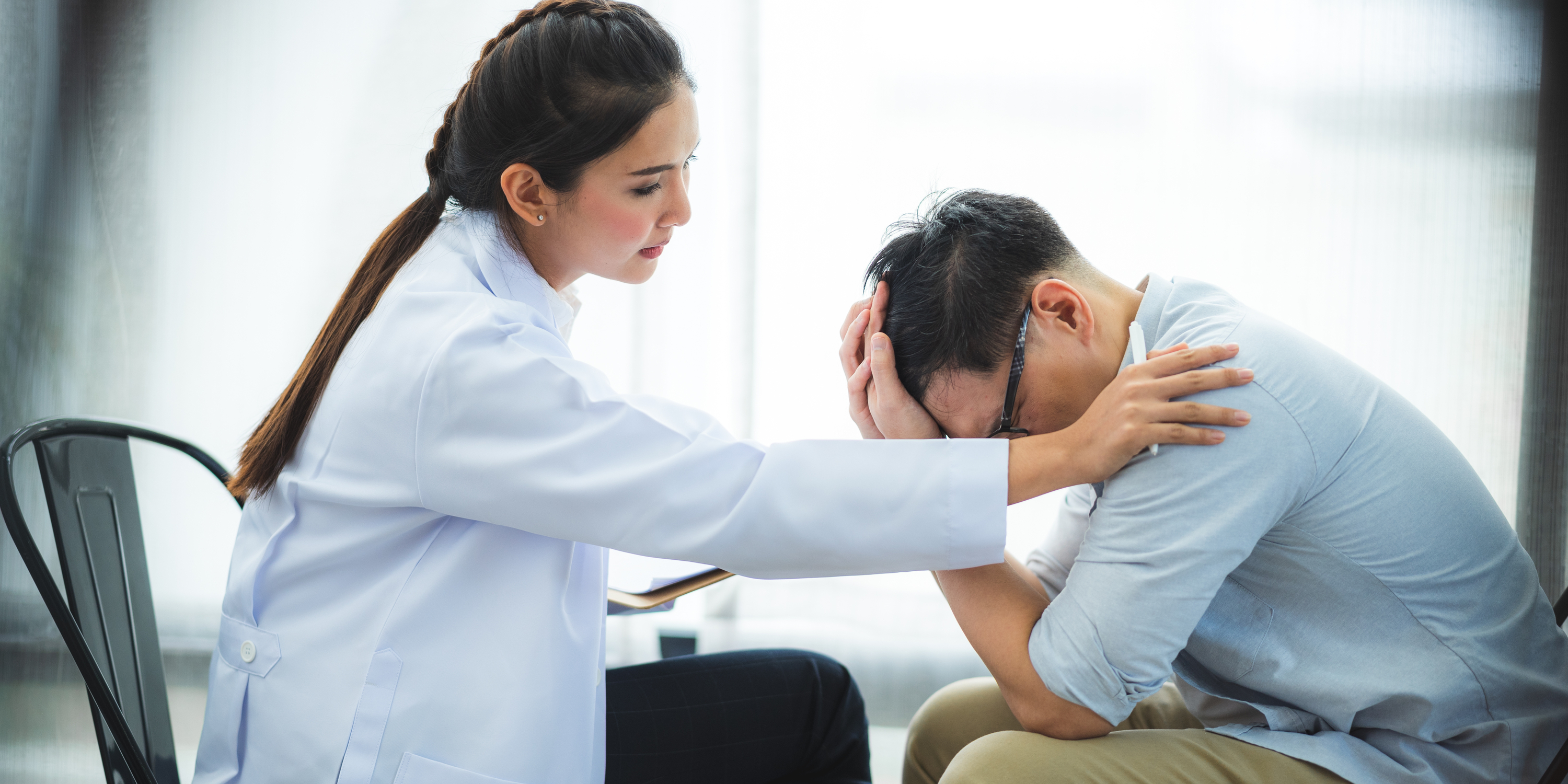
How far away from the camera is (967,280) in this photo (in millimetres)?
954

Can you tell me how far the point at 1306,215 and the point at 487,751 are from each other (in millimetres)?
2029

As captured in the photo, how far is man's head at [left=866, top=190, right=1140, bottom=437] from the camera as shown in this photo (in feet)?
3.12

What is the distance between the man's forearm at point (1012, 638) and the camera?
877 mm

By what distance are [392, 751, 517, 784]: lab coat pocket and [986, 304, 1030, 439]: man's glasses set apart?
59 cm

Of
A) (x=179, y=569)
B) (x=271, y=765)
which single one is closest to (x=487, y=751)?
(x=271, y=765)

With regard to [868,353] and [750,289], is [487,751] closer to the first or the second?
[868,353]

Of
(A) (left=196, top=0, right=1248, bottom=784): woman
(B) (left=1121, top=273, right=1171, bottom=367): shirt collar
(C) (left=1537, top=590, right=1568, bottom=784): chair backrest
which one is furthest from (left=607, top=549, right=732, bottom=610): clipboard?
(C) (left=1537, top=590, right=1568, bottom=784): chair backrest

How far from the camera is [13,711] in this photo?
1.84 meters

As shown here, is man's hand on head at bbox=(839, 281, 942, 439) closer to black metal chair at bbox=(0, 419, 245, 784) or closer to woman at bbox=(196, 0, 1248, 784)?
woman at bbox=(196, 0, 1248, 784)

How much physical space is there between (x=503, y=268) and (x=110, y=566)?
0.62 metres

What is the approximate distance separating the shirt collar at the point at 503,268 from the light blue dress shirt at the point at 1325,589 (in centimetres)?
64

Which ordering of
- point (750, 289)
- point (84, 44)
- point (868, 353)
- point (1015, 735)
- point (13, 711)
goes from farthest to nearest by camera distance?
point (750, 289)
point (84, 44)
point (13, 711)
point (868, 353)
point (1015, 735)

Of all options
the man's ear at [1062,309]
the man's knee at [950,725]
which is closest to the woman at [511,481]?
the man's ear at [1062,309]

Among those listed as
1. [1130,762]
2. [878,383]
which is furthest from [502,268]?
[1130,762]
